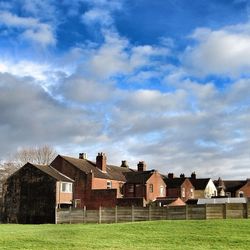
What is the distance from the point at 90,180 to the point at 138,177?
12.5 meters

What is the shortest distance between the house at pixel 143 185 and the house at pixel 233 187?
115 feet

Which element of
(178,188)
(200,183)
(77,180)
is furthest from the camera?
(200,183)

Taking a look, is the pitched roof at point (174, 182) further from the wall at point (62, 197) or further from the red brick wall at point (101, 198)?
the wall at point (62, 197)

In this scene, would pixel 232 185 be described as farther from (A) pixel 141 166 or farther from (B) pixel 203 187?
(A) pixel 141 166

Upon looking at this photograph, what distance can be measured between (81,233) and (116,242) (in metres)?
5.75

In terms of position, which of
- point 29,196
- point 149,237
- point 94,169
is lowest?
point 149,237

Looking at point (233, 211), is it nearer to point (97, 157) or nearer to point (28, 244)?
point (28, 244)

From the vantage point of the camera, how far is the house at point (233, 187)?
369 feet

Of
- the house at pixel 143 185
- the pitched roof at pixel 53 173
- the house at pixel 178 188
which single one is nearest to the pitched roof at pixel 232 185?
the house at pixel 178 188

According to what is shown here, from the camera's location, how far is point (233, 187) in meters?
118

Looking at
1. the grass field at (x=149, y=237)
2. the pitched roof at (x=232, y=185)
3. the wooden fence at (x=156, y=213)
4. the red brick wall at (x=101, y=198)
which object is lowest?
the grass field at (x=149, y=237)

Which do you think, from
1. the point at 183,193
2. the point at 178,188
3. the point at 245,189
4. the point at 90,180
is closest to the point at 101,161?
the point at 90,180

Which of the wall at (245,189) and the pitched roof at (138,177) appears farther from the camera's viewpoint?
the wall at (245,189)

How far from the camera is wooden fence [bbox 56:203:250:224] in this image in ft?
158
